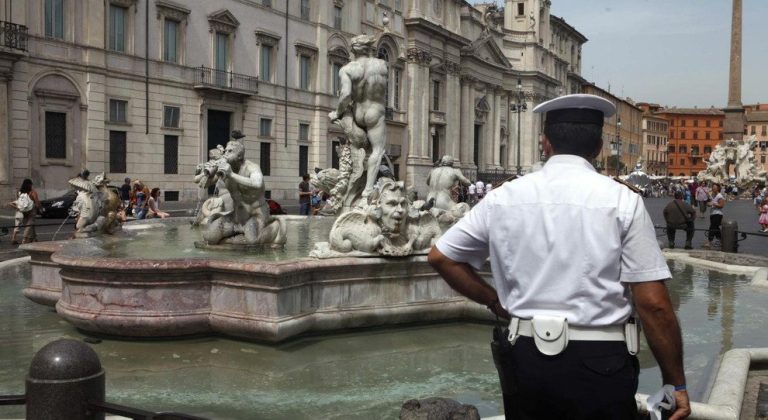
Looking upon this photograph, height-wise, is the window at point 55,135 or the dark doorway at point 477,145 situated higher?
the dark doorway at point 477,145

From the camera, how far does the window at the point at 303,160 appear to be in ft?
122

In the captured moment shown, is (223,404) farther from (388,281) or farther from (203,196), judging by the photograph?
(203,196)

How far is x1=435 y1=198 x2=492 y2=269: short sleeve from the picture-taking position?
2.34m

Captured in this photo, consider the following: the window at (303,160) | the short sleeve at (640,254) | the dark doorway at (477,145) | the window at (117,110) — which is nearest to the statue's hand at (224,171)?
the short sleeve at (640,254)

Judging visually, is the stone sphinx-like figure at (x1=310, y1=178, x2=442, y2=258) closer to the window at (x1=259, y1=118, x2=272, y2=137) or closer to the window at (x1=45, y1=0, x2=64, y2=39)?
the window at (x1=45, y1=0, x2=64, y2=39)

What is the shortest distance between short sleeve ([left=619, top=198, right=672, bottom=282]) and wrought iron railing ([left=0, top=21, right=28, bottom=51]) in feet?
81.1

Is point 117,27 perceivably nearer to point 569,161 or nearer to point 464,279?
point 464,279

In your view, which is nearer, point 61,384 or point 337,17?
point 61,384

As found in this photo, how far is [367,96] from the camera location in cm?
994

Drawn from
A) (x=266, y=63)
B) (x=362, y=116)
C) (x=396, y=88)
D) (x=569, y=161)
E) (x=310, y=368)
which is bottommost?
(x=310, y=368)

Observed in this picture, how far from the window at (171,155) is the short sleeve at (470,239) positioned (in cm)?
2861

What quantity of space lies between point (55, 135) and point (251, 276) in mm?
22519

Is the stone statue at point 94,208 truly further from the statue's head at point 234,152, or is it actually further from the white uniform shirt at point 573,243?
the white uniform shirt at point 573,243

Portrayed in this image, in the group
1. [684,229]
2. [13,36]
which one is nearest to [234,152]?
[684,229]
